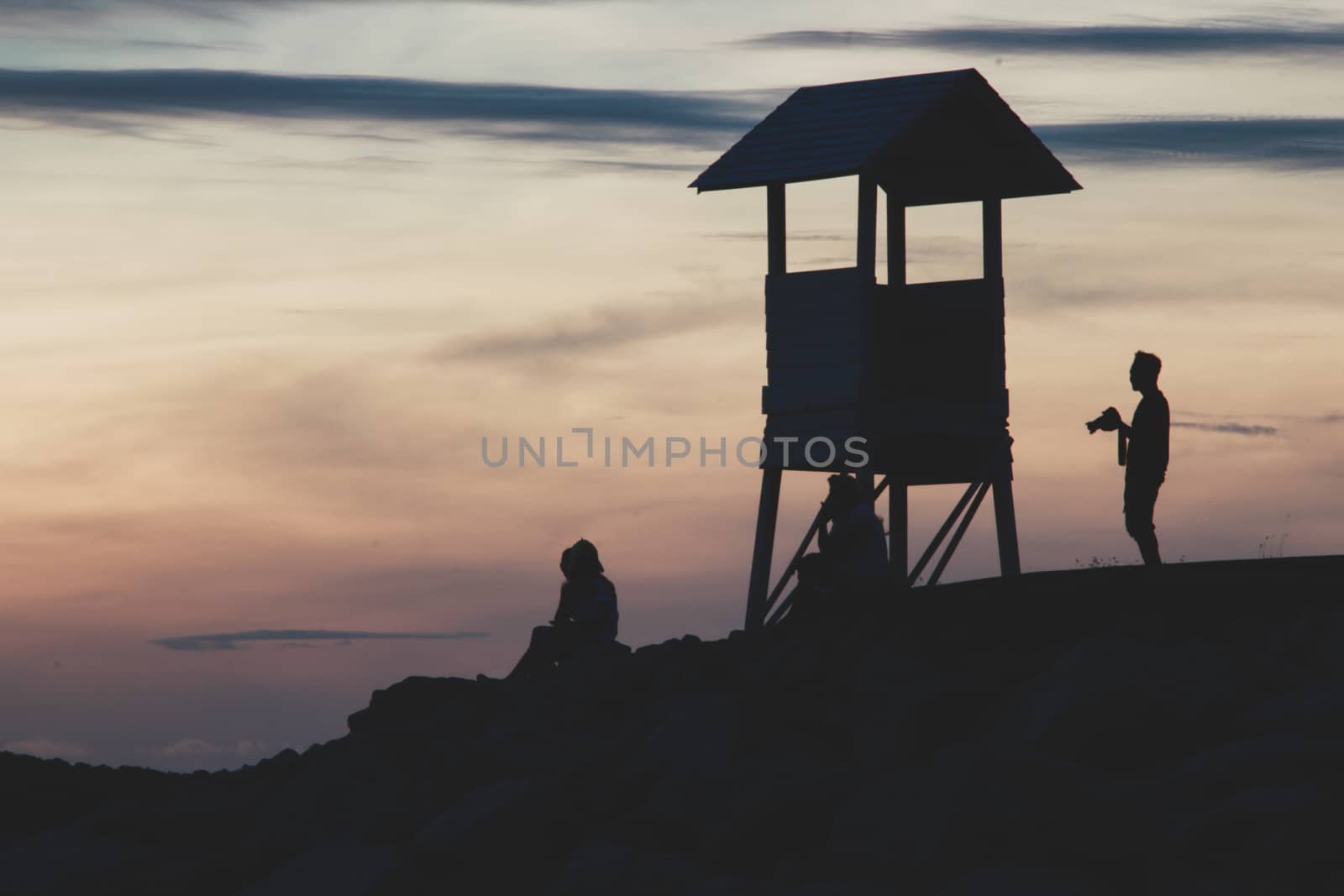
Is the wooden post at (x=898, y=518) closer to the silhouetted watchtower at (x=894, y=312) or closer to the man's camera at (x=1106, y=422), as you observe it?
the silhouetted watchtower at (x=894, y=312)

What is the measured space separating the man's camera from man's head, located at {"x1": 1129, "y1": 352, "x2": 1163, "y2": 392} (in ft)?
0.89

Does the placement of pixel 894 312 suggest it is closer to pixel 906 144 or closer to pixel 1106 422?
pixel 906 144

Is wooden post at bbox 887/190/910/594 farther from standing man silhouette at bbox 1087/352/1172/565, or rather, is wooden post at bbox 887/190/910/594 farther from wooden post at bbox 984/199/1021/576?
standing man silhouette at bbox 1087/352/1172/565

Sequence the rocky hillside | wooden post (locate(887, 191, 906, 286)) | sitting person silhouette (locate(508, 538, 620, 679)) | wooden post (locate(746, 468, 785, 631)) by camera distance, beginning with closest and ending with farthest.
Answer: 1. the rocky hillside
2. sitting person silhouette (locate(508, 538, 620, 679))
3. wooden post (locate(746, 468, 785, 631))
4. wooden post (locate(887, 191, 906, 286))

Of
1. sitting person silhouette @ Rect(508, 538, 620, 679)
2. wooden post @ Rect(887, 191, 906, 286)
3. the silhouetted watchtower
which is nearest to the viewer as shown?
sitting person silhouette @ Rect(508, 538, 620, 679)

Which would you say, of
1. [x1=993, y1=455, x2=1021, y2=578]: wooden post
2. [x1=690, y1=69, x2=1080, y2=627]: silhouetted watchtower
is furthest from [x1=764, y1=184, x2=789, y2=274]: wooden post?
[x1=993, y1=455, x2=1021, y2=578]: wooden post

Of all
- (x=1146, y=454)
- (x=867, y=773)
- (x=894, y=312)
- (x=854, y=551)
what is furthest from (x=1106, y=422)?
(x=867, y=773)

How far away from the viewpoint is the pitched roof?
54.1ft

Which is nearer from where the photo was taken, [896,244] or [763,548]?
[763,548]

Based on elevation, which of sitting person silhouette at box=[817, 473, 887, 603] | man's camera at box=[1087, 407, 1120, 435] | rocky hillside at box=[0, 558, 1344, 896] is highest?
man's camera at box=[1087, 407, 1120, 435]

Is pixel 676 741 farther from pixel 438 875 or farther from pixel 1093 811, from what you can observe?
pixel 1093 811

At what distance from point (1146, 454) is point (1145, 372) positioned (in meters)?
0.63

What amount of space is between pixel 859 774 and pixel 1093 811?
1606mm

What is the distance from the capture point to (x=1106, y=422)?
13.8 m
